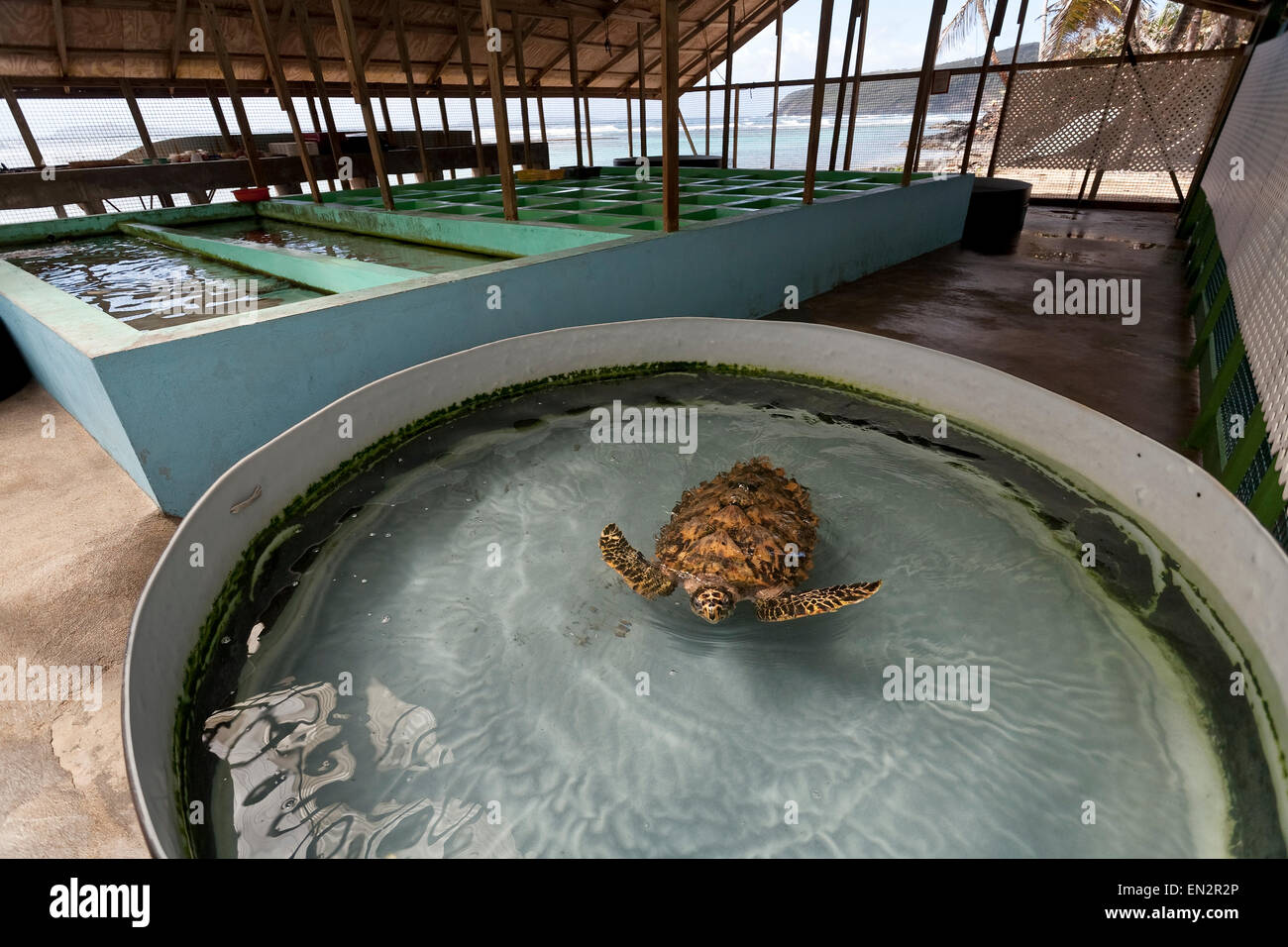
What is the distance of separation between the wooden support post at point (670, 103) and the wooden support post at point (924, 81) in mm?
3327

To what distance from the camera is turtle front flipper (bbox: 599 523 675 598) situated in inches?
87.3

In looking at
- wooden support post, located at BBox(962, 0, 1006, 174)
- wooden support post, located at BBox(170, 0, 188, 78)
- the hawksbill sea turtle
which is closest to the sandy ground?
the hawksbill sea turtle

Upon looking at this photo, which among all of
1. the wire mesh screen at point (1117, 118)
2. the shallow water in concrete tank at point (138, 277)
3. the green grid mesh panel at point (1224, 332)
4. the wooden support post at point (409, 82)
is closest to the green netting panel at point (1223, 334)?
the green grid mesh panel at point (1224, 332)

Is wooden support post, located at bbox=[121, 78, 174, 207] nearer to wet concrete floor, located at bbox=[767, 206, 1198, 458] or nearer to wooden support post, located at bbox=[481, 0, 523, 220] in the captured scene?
wooden support post, located at bbox=[481, 0, 523, 220]

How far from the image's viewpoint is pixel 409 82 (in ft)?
32.2

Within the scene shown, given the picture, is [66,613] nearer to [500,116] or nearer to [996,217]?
[500,116]

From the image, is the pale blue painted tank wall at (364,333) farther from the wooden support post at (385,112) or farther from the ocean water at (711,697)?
the wooden support post at (385,112)

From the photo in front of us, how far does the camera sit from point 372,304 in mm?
3254

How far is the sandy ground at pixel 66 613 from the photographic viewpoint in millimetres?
1697

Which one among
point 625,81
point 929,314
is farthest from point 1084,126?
point 625,81

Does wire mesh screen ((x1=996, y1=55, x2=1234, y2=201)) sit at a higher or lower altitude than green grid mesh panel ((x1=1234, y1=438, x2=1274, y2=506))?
higher

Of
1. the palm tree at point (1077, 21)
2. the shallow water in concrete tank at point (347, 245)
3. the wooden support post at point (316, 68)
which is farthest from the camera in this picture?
the palm tree at point (1077, 21)

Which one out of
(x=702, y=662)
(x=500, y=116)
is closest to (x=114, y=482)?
(x=702, y=662)

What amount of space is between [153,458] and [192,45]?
454 inches
